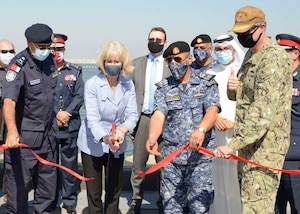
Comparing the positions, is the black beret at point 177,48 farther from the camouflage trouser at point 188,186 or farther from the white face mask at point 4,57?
the white face mask at point 4,57

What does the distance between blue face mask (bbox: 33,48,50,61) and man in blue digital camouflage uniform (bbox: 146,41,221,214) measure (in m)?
1.06

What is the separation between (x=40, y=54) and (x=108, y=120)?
2.71ft

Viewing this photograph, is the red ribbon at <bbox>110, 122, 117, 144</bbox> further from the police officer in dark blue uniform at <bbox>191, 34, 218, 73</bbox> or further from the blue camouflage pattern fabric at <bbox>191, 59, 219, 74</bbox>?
the police officer in dark blue uniform at <bbox>191, 34, 218, 73</bbox>

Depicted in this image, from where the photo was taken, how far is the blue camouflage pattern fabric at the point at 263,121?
2.95 metres

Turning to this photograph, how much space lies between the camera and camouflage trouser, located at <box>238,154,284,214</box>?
3105mm

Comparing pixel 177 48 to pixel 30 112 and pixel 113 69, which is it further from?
pixel 30 112

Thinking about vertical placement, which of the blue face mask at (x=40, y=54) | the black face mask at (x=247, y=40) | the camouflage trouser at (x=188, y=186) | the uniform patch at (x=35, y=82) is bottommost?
the camouflage trouser at (x=188, y=186)

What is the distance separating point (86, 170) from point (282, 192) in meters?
1.76

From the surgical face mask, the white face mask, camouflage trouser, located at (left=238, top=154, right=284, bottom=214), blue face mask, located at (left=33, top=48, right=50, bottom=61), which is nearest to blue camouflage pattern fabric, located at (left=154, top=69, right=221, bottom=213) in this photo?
camouflage trouser, located at (left=238, top=154, right=284, bottom=214)

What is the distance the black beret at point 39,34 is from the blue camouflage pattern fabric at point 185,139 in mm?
1080

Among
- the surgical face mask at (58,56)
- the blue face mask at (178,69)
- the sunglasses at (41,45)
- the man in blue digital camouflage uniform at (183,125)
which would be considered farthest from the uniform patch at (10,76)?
the blue face mask at (178,69)

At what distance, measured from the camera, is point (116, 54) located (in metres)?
3.98

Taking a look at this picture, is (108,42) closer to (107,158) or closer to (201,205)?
(107,158)

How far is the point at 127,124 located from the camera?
4.15 metres
